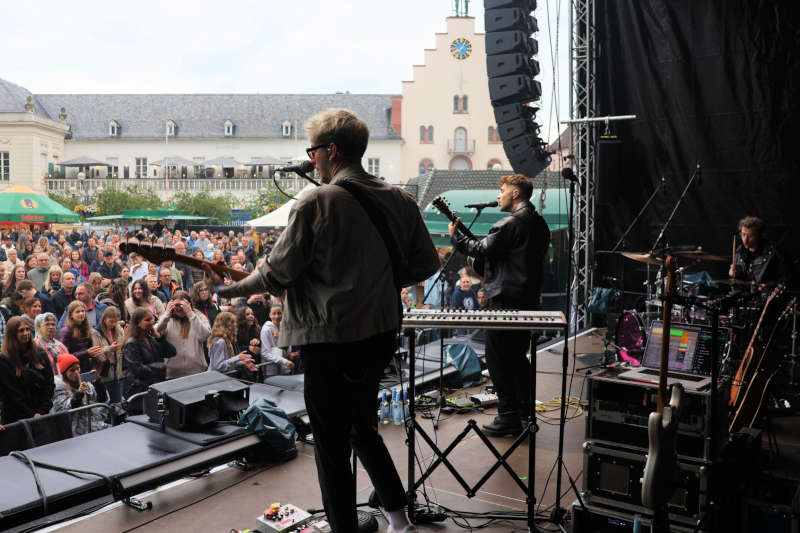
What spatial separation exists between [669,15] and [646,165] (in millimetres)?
1709

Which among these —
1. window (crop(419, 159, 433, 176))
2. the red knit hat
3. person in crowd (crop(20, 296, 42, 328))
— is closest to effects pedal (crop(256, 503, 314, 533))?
the red knit hat

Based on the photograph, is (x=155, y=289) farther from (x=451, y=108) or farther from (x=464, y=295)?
(x=451, y=108)

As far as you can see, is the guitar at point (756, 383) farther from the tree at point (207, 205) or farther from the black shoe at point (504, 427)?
the tree at point (207, 205)

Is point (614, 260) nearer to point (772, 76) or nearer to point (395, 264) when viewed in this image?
point (772, 76)

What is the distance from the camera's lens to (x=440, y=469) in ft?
11.8

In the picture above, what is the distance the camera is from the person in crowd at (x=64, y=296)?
6.68m

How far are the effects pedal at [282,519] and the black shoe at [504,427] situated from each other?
1575 millimetres

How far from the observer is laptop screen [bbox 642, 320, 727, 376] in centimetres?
343

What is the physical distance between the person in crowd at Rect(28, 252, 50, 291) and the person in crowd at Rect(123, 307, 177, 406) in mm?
3470

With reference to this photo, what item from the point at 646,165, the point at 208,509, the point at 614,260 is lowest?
the point at 208,509

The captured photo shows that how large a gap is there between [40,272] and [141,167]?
37.2 metres

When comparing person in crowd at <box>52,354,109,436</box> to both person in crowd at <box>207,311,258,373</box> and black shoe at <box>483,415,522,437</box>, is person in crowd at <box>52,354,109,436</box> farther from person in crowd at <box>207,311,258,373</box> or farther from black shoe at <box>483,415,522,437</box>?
black shoe at <box>483,415,522,437</box>

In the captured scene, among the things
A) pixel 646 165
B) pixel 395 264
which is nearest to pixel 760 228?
pixel 646 165

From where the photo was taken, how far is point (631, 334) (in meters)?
6.37
